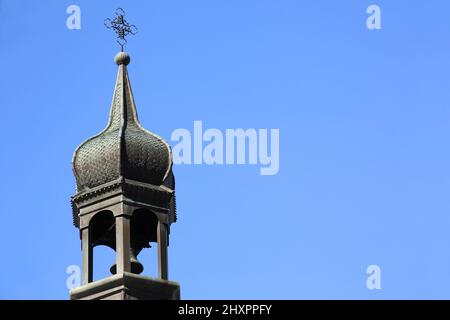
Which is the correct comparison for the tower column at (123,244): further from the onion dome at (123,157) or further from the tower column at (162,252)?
the onion dome at (123,157)

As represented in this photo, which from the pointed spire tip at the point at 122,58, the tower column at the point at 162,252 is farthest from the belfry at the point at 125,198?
the pointed spire tip at the point at 122,58

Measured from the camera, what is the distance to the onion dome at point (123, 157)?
74.2m

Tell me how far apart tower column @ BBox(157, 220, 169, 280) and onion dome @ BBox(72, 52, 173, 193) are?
5.29 ft

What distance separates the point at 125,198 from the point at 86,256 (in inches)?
91.8

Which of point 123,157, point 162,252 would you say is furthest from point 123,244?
point 123,157

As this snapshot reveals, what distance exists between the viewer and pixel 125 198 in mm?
73438

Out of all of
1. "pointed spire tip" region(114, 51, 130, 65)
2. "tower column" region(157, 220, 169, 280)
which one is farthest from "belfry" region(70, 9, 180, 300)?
"pointed spire tip" region(114, 51, 130, 65)

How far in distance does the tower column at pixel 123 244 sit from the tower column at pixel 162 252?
4.23 feet

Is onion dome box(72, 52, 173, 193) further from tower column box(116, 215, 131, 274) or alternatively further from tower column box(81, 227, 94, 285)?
tower column box(116, 215, 131, 274)

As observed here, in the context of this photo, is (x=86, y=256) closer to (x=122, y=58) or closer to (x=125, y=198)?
(x=125, y=198)

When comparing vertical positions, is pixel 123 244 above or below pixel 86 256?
above

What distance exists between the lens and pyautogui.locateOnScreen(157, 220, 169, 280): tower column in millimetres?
73125
